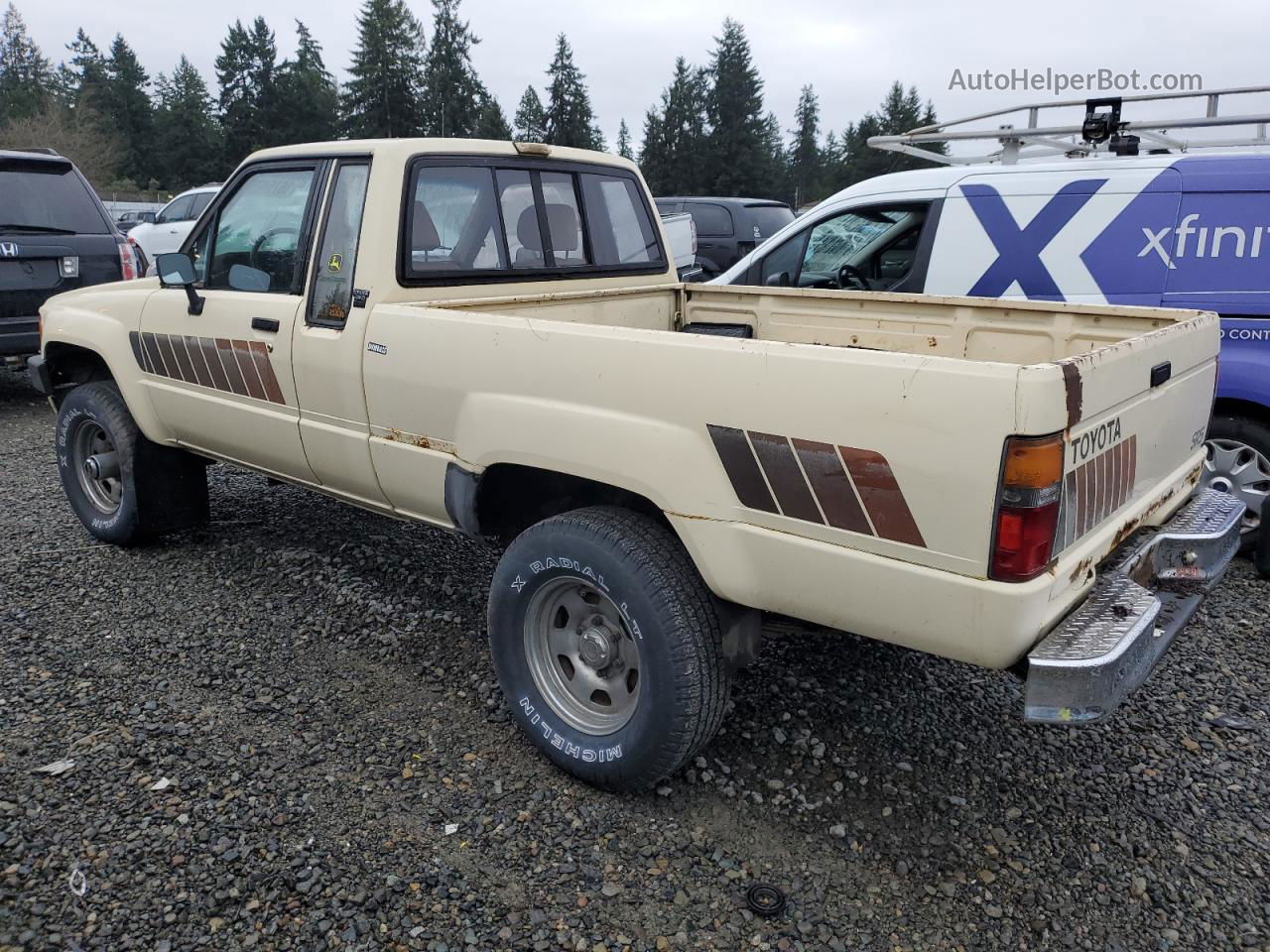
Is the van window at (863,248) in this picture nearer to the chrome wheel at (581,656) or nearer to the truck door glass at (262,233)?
the truck door glass at (262,233)

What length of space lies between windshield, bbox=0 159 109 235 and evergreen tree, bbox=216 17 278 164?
63.1 meters

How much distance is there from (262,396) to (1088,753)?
3.33 meters

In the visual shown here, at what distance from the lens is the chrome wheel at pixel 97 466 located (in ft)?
15.9

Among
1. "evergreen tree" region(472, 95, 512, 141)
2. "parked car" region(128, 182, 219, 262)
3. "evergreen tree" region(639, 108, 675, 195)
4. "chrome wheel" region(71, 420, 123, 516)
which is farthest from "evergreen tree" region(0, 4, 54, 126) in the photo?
"chrome wheel" region(71, 420, 123, 516)

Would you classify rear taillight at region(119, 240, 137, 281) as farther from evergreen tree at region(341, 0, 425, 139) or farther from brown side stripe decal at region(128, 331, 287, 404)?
evergreen tree at region(341, 0, 425, 139)

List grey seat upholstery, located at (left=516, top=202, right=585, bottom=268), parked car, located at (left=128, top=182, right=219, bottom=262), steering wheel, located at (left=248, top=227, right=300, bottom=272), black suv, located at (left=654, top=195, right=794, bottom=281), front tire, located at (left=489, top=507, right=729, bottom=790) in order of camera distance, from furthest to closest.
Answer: parked car, located at (left=128, top=182, right=219, bottom=262), black suv, located at (left=654, top=195, right=794, bottom=281), grey seat upholstery, located at (left=516, top=202, right=585, bottom=268), steering wheel, located at (left=248, top=227, right=300, bottom=272), front tire, located at (left=489, top=507, right=729, bottom=790)

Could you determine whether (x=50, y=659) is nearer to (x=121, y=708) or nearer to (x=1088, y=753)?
(x=121, y=708)

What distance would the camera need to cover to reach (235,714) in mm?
3354

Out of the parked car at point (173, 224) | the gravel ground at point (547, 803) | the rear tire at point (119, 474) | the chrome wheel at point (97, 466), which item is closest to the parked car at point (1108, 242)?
the gravel ground at point (547, 803)

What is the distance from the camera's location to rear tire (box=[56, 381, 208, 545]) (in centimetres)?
465

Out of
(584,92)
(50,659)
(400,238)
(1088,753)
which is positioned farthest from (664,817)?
(584,92)

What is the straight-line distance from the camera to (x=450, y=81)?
69688 millimetres

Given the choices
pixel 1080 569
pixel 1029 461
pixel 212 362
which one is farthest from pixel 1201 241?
pixel 212 362

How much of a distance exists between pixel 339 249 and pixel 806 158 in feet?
308
